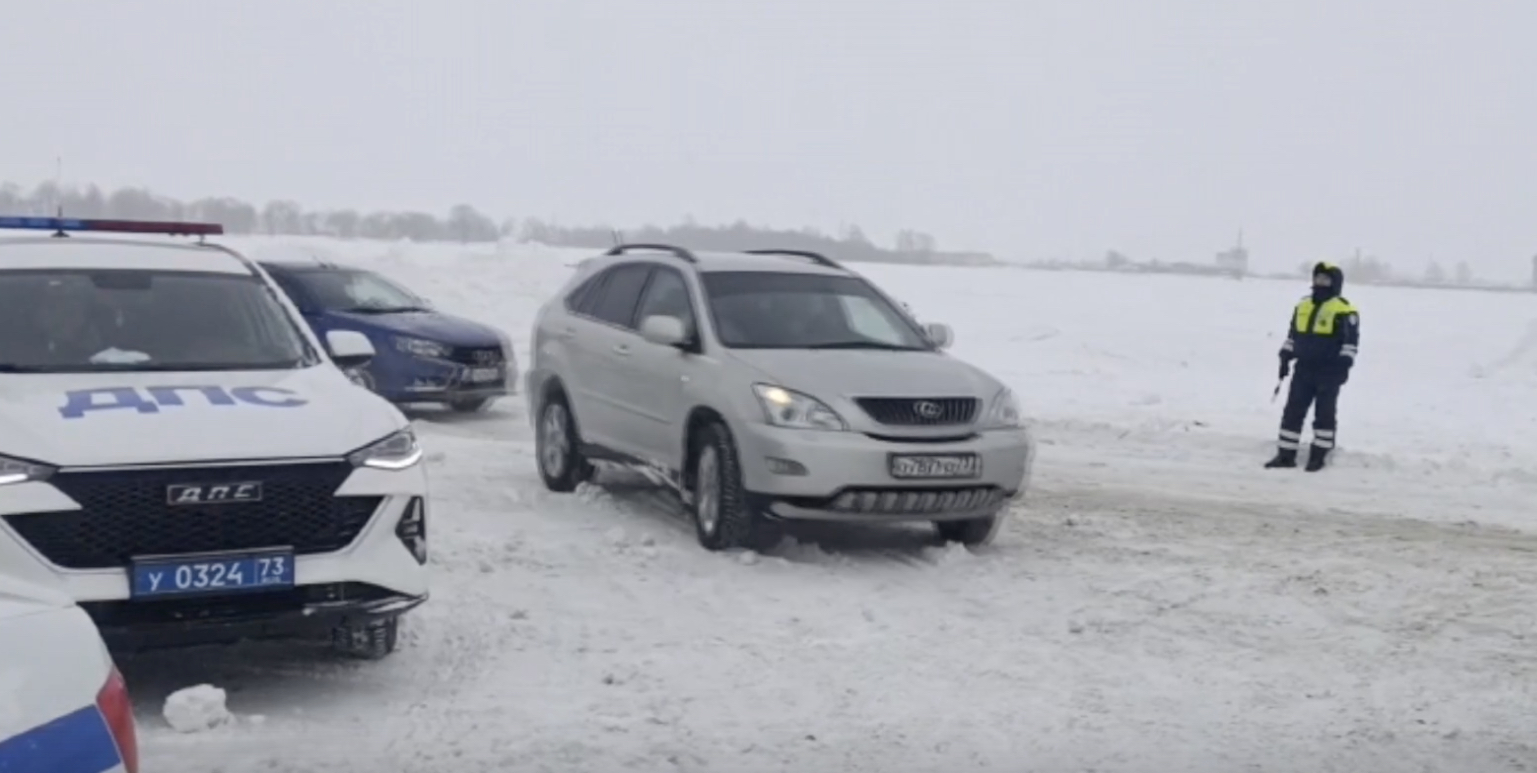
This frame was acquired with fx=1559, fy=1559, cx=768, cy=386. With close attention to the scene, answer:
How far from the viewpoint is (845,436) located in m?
8.29

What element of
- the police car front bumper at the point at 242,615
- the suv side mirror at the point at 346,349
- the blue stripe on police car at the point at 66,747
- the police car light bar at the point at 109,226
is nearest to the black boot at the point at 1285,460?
the suv side mirror at the point at 346,349

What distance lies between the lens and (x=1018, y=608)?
7.68 m

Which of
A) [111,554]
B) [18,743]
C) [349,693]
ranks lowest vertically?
[349,693]

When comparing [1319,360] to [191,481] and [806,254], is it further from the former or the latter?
[191,481]

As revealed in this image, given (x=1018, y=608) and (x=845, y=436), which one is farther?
(x=845, y=436)

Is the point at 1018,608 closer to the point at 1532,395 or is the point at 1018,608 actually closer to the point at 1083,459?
the point at 1083,459

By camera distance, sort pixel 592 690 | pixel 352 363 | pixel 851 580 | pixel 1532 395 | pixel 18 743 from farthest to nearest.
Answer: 1. pixel 1532 395
2. pixel 851 580
3. pixel 352 363
4. pixel 592 690
5. pixel 18 743

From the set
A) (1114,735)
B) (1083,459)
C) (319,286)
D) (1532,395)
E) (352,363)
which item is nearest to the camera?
(1114,735)

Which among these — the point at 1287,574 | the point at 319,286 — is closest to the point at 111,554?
the point at 1287,574

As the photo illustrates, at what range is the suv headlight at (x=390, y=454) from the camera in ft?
18.9

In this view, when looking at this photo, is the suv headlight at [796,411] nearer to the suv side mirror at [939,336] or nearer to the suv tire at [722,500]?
the suv tire at [722,500]

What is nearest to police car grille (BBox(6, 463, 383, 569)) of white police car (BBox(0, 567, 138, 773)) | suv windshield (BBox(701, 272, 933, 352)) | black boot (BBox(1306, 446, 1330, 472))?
white police car (BBox(0, 567, 138, 773))

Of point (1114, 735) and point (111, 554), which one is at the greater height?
point (111, 554)

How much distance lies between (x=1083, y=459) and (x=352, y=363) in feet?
26.1
